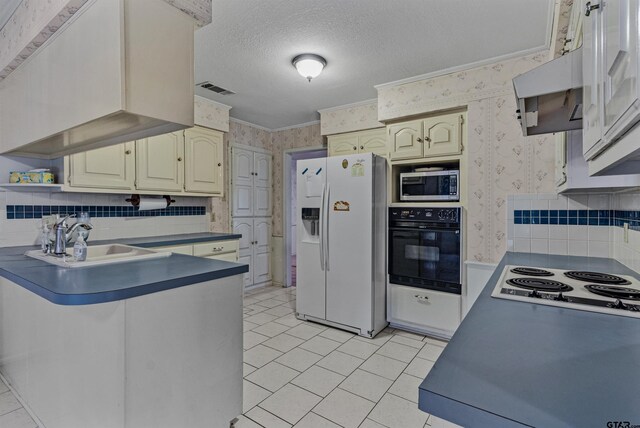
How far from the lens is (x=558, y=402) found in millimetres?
525

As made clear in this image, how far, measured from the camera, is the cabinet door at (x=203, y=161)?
11.3 feet

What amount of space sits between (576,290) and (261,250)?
4.09 meters

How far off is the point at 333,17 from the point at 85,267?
213 cm

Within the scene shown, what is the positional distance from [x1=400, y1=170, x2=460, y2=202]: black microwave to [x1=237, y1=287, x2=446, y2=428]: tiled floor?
1.35 meters

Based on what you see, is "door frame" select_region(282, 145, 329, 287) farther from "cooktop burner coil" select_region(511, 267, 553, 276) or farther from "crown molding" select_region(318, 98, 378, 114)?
"cooktop burner coil" select_region(511, 267, 553, 276)

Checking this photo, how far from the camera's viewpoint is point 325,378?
2318mm

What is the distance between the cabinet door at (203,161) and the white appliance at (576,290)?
9.96 feet

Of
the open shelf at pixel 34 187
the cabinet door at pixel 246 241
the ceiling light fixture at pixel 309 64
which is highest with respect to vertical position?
the ceiling light fixture at pixel 309 64

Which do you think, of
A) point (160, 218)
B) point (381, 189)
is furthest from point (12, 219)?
point (381, 189)

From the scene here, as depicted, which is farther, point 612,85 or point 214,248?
point 214,248

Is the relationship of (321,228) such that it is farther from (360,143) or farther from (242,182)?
(242,182)

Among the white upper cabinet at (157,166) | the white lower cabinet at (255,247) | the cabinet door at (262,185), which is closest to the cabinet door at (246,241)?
the white lower cabinet at (255,247)

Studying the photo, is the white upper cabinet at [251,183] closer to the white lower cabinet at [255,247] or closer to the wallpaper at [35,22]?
the white lower cabinet at [255,247]

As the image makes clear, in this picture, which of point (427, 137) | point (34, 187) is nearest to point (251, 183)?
point (34, 187)
